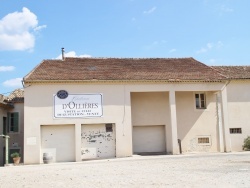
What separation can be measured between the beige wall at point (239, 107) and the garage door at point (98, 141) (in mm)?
9848

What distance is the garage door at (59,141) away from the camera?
22953 millimetres

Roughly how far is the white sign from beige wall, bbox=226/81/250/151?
10.8m

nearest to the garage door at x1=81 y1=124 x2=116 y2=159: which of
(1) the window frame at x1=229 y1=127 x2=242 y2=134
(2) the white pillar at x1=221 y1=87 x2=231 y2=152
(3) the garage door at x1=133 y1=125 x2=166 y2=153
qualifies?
(3) the garage door at x1=133 y1=125 x2=166 y2=153

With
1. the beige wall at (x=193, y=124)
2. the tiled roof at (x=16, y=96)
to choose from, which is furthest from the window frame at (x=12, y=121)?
the beige wall at (x=193, y=124)

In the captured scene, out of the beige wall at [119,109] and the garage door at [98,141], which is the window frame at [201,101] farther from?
the garage door at [98,141]

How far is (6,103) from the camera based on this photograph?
2589 cm

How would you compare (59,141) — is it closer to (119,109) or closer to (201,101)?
(119,109)

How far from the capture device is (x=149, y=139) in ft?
85.5

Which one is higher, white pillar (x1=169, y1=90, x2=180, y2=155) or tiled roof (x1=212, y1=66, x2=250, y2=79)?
tiled roof (x1=212, y1=66, x2=250, y2=79)

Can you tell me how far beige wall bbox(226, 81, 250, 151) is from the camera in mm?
27312

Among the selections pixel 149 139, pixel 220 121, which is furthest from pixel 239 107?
pixel 149 139

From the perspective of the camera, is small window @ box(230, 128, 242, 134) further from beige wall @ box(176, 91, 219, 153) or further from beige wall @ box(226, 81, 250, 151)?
beige wall @ box(176, 91, 219, 153)

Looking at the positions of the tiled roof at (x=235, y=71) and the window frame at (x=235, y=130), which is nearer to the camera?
the window frame at (x=235, y=130)

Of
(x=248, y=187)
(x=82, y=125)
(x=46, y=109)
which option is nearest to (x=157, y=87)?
(x=82, y=125)
